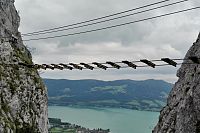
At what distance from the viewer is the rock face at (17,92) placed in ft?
247

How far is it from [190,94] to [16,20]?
88192 mm

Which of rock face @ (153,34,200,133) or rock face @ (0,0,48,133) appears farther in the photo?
rock face @ (0,0,48,133)

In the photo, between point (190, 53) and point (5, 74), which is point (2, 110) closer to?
point (5, 74)

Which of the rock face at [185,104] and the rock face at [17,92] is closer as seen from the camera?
the rock face at [185,104]

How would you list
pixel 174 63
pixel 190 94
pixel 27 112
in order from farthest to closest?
pixel 27 112 < pixel 190 94 < pixel 174 63

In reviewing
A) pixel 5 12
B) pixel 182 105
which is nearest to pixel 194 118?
pixel 182 105

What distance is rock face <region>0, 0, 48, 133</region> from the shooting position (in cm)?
7544

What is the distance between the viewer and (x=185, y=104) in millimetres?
35344

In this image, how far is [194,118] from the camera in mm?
32750

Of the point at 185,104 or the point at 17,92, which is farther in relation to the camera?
the point at 17,92

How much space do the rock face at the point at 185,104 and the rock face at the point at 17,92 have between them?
35.8 m

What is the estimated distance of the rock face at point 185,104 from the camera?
3306 cm

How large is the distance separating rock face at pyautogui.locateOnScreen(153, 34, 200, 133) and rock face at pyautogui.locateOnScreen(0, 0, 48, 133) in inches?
1409

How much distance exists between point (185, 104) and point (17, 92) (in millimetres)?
54477
